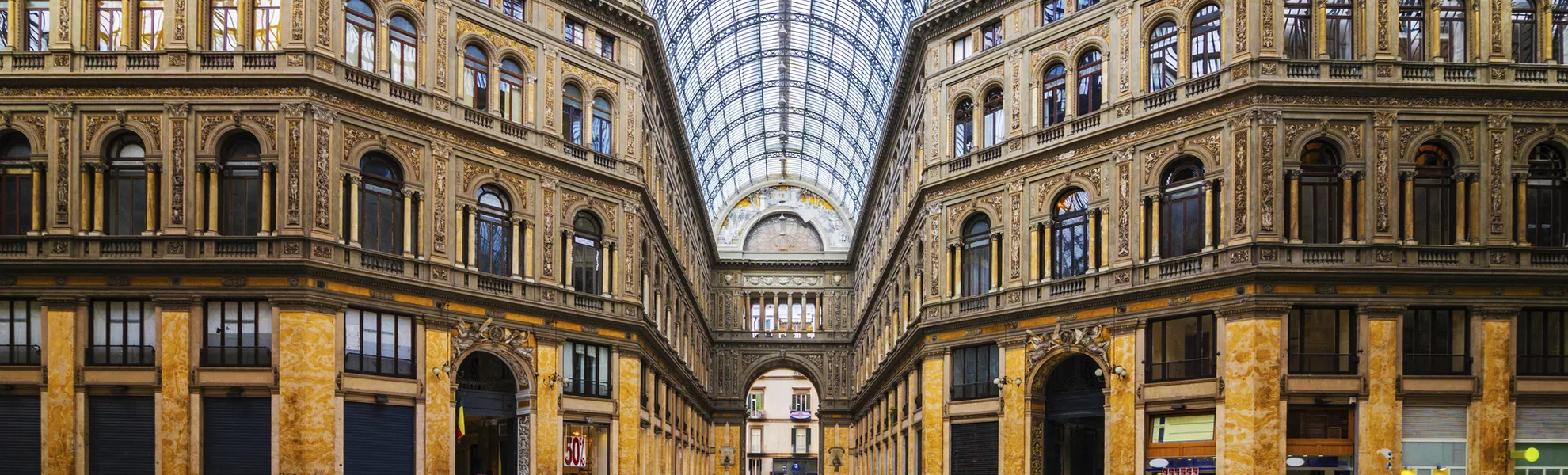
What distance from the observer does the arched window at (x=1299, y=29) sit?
42.2 m

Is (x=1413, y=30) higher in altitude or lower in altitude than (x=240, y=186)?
higher

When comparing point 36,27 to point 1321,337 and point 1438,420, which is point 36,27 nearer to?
point 1321,337

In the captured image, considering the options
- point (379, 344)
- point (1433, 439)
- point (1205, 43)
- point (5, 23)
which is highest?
point (5, 23)

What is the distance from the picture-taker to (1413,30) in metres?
42.3

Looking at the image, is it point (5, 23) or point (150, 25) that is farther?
point (5, 23)

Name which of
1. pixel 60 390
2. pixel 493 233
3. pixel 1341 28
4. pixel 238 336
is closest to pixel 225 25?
pixel 238 336

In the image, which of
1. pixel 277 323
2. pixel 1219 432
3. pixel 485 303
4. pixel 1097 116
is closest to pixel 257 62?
pixel 277 323

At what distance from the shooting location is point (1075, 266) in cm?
4862

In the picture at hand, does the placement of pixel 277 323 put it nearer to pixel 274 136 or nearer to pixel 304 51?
pixel 274 136

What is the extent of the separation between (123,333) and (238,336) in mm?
3640

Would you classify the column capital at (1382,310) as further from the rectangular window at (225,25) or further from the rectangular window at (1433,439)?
the rectangular window at (225,25)

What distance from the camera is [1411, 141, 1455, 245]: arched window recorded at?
136 ft

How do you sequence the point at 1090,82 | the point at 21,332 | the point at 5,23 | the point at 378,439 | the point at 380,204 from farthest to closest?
1. the point at 1090,82
2. the point at 380,204
3. the point at 378,439
4. the point at 5,23
5. the point at 21,332

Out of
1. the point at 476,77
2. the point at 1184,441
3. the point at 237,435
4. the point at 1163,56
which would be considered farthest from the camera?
the point at 476,77
